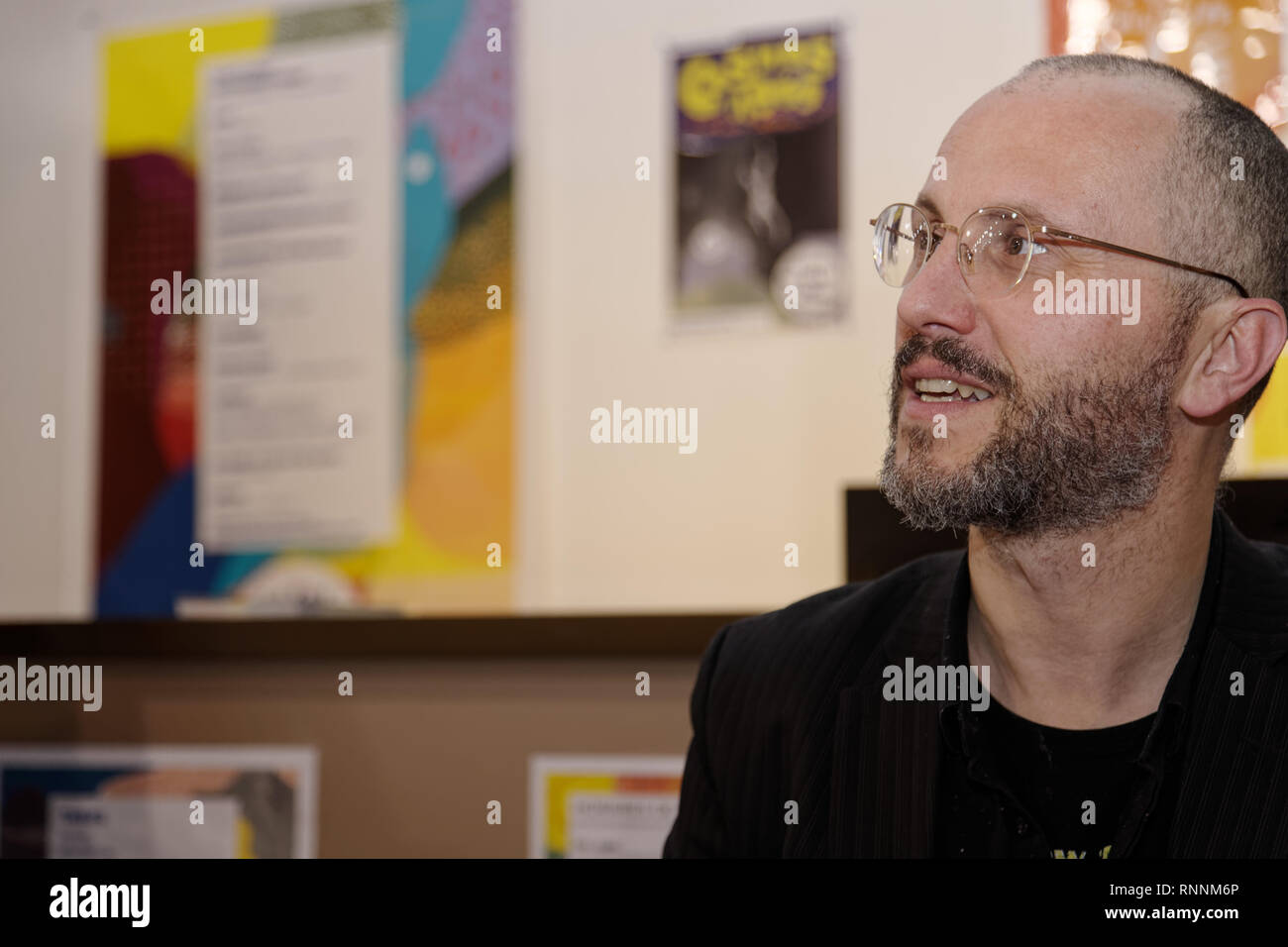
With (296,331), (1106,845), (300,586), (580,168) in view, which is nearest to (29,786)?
(300,586)

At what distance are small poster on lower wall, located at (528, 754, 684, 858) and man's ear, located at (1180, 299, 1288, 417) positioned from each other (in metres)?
0.81

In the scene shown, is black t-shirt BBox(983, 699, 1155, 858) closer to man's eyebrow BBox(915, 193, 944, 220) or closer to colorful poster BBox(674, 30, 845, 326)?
man's eyebrow BBox(915, 193, 944, 220)

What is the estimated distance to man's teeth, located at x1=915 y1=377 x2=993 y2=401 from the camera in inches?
44.8

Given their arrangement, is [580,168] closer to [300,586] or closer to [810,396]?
[810,396]

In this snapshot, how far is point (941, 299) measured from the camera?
3.69ft

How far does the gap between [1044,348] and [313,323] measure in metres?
1.31

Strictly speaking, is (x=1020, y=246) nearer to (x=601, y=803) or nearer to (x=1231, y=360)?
(x=1231, y=360)

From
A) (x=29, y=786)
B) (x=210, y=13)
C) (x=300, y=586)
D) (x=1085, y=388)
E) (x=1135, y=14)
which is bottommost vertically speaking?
(x=29, y=786)

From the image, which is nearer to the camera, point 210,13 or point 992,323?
point 992,323

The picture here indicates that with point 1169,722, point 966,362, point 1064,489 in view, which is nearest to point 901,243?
point 966,362

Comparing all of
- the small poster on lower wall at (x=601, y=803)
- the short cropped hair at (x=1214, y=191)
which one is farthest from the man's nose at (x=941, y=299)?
the small poster on lower wall at (x=601, y=803)

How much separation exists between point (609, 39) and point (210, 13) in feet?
2.48

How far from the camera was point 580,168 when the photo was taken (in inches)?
76.3
